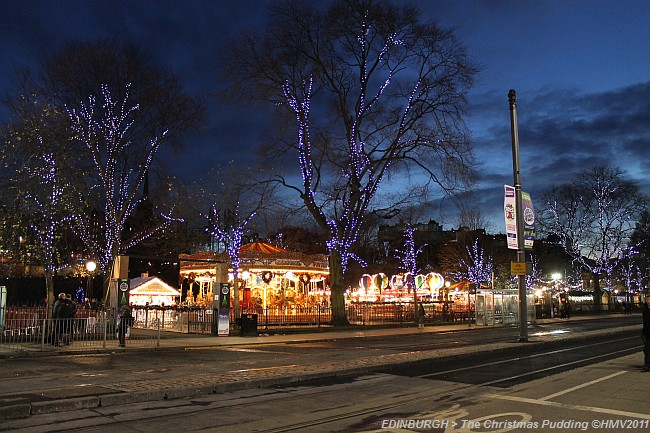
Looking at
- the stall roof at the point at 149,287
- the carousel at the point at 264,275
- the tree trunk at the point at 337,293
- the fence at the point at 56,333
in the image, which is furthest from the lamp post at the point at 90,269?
the tree trunk at the point at 337,293

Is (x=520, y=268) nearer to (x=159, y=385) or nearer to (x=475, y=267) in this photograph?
(x=159, y=385)

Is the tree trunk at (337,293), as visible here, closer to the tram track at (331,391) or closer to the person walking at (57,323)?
the person walking at (57,323)

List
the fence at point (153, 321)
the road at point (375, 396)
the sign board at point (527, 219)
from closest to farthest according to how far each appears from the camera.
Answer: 1. the road at point (375, 396)
2. the fence at point (153, 321)
3. the sign board at point (527, 219)

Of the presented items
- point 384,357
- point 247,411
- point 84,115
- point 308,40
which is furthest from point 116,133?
point 247,411

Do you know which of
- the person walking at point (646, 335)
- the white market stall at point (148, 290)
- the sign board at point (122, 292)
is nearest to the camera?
the person walking at point (646, 335)

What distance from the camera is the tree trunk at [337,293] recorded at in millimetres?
33219

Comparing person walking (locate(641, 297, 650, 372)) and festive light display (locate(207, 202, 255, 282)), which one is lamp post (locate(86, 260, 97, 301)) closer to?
festive light display (locate(207, 202, 255, 282))

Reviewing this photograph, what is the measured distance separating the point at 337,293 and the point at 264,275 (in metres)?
7.45

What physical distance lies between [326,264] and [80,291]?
66.8 feet

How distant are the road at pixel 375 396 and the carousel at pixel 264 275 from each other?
19513mm

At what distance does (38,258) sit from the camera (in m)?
24.3

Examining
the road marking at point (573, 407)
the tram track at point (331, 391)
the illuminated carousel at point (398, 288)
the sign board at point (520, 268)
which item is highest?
the sign board at point (520, 268)

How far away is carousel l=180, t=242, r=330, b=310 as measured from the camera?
3828 cm

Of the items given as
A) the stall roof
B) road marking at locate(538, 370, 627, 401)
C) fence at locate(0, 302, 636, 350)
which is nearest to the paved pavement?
fence at locate(0, 302, 636, 350)
